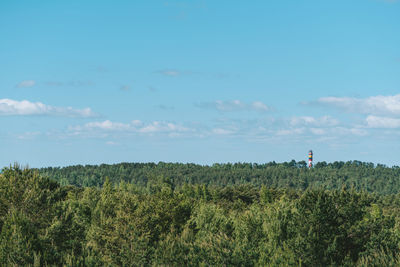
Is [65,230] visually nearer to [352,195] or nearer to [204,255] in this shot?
[204,255]

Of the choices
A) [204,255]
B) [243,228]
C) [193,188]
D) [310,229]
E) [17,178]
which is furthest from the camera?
[193,188]

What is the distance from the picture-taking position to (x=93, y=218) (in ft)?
275

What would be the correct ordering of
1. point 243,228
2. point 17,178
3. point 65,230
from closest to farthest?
1. point 65,230
2. point 17,178
3. point 243,228

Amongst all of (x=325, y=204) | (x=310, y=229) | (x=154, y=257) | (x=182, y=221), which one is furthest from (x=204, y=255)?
(x=182, y=221)

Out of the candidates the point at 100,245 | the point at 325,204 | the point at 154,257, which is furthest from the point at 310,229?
the point at 100,245

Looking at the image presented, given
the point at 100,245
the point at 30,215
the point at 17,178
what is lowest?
the point at 100,245

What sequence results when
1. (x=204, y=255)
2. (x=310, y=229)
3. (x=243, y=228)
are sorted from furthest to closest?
(x=243, y=228) < (x=310, y=229) < (x=204, y=255)

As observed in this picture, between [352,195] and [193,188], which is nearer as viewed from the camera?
[352,195]

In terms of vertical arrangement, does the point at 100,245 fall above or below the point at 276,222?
below

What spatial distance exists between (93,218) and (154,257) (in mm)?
34809

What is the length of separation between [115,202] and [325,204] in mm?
41704

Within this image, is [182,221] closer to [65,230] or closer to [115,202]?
[115,202]

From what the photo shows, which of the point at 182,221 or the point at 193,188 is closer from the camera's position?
the point at 182,221

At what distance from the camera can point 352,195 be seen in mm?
57375
